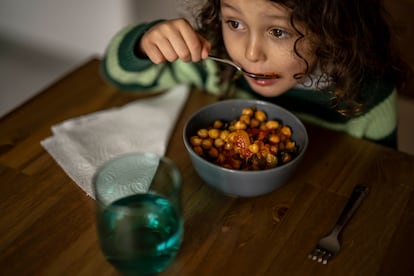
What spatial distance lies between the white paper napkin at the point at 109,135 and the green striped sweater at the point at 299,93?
0.08 meters

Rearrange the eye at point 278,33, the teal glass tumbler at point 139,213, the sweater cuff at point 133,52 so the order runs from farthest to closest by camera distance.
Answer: the sweater cuff at point 133,52 → the eye at point 278,33 → the teal glass tumbler at point 139,213

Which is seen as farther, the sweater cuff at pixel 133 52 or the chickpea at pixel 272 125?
the sweater cuff at pixel 133 52

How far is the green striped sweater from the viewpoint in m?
0.91

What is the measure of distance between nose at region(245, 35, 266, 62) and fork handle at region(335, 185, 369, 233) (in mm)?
251

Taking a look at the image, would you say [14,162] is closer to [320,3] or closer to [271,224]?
[271,224]

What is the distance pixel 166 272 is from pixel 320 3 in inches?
17.5

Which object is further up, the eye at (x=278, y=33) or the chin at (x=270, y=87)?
the eye at (x=278, y=33)

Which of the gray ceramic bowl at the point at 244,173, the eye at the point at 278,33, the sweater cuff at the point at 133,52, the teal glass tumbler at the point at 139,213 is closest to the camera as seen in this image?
Answer: the teal glass tumbler at the point at 139,213

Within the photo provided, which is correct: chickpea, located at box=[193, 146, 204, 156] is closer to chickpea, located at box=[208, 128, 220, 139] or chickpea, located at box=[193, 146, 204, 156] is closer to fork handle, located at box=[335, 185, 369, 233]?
chickpea, located at box=[208, 128, 220, 139]

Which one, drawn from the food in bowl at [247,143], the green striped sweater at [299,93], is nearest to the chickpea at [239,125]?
the food in bowl at [247,143]

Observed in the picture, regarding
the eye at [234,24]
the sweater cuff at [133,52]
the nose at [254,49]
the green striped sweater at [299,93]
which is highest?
the eye at [234,24]

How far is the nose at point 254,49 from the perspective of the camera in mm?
744

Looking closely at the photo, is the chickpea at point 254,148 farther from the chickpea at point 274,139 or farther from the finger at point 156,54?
the finger at point 156,54

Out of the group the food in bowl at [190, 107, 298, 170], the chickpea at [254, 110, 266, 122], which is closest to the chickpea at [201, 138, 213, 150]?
the food in bowl at [190, 107, 298, 170]
